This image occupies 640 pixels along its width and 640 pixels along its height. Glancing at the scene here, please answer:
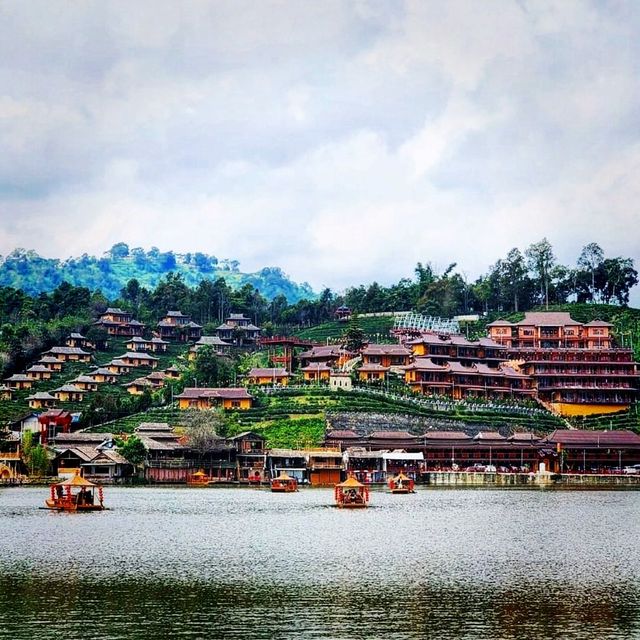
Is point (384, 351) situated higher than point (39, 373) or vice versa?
point (384, 351)

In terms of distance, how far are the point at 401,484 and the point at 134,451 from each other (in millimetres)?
26609

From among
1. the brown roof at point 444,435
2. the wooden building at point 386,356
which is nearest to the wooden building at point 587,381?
the wooden building at point 386,356

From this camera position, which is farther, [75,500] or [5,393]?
[5,393]

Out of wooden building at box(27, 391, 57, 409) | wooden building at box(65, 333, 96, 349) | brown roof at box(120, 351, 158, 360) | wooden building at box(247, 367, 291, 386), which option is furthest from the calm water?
wooden building at box(65, 333, 96, 349)

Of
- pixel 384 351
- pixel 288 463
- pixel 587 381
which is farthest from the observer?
pixel 384 351

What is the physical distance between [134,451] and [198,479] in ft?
Answer: 22.9

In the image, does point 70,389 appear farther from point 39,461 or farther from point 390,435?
point 390,435

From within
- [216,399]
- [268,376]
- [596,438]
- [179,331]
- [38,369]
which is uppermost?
[179,331]

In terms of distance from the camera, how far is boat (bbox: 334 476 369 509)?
244 ft

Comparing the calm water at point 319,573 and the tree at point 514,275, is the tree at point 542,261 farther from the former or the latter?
the calm water at point 319,573

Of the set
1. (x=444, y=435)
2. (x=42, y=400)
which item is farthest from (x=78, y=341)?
(x=444, y=435)

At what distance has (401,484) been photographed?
9725 centimetres

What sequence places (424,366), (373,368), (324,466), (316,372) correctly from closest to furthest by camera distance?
(324,466) < (316,372) < (424,366) < (373,368)

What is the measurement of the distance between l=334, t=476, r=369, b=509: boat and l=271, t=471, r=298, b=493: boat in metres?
15.4
